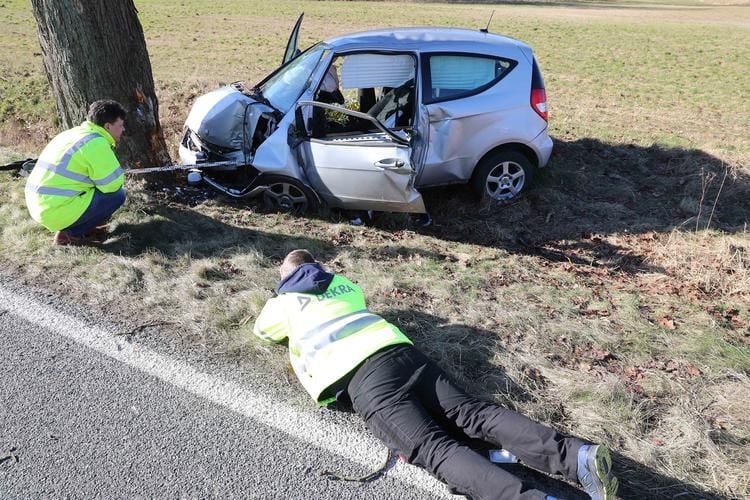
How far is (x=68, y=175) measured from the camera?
16.0 ft

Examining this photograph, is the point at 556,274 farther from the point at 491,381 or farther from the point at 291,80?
the point at 291,80

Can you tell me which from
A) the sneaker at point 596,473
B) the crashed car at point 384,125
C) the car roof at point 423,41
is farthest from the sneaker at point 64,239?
the sneaker at point 596,473

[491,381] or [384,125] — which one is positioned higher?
[384,125]

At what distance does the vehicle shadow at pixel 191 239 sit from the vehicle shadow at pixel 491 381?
1.50 metres

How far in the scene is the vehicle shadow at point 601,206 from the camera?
5969mm

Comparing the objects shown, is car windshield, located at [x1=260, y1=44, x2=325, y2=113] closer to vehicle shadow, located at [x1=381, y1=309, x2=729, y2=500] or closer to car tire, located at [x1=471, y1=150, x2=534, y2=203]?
car tire, located at [x1=471, y1=150, x2=534, y2=203]

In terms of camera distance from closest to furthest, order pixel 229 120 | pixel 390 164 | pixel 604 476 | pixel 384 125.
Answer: pixel 604 476 < pixel 390 164 < pixel 384 125 < pixel 229 120

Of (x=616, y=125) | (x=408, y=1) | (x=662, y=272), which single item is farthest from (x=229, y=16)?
(x=662, y=272)

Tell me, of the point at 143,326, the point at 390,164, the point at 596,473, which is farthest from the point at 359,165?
the point at 596,473

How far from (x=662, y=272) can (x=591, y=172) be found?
259 cm

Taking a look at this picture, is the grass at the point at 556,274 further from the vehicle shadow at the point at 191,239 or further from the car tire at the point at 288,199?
the car tire at the point at 288,199

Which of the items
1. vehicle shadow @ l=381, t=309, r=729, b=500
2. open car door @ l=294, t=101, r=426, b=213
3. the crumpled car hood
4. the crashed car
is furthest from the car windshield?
vehicle shadow @ l=381, t=309, r=729, b=500

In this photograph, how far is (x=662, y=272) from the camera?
5.30m

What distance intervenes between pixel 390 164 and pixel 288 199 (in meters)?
1.21
